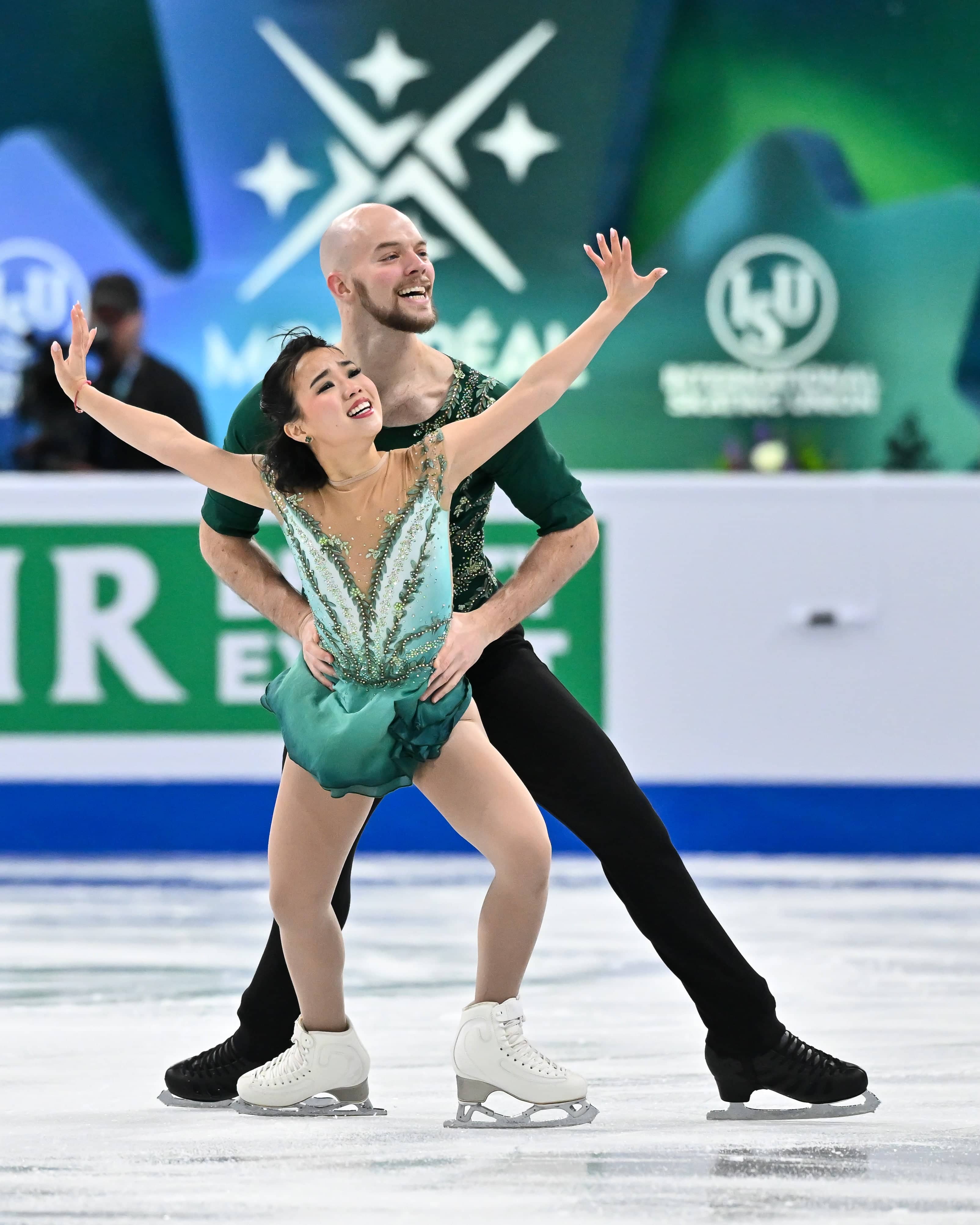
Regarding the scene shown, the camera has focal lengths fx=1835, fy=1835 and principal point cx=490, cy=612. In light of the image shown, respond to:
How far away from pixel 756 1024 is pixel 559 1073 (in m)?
0.26

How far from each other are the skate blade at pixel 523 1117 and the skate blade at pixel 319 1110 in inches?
4.5

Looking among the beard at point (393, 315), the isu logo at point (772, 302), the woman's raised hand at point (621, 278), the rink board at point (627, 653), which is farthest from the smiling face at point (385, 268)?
the isu logo at point (772, 302)

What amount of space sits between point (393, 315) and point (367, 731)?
1.79 feet

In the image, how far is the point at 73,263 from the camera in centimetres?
765

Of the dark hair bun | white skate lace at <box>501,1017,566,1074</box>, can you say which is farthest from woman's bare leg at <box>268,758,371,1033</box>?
the dark hair bun

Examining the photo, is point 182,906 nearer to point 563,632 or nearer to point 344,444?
point 563,632

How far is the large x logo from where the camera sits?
7641 millimetres

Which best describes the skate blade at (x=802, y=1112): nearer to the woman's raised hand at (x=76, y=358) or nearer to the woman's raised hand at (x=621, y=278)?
the woman's raised hand at (x=621, y=278)

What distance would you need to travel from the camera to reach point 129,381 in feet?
18.4

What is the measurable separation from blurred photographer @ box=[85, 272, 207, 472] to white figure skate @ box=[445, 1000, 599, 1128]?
3.31 m

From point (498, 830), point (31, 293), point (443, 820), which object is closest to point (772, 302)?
point (31, 293)

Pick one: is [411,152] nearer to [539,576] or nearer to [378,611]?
[539,576]

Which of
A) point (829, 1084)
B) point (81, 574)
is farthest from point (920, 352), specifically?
point (829, 1084)

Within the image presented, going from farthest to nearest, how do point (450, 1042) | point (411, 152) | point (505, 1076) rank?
point (411, 152) → point (450, 1042) → point (505, 1076)
